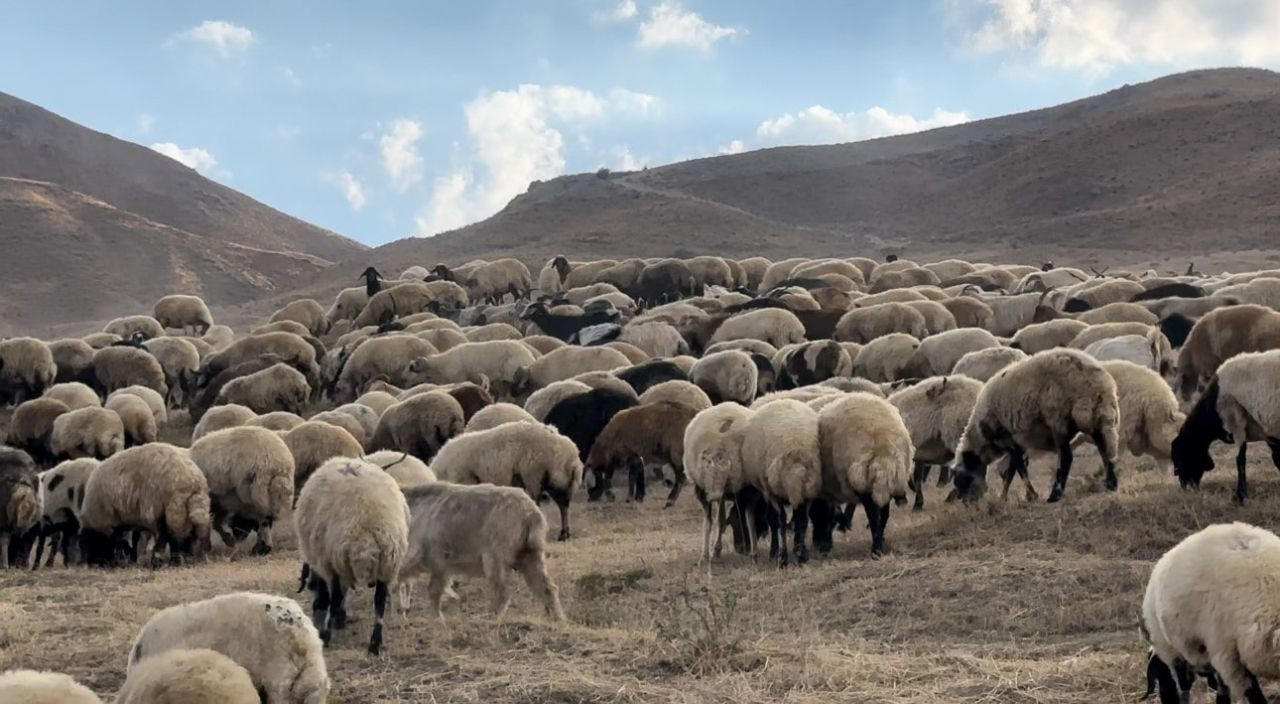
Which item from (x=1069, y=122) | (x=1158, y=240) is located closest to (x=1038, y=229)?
Answer: (x=1158, y=240)

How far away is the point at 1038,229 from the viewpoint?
6259 centimetres

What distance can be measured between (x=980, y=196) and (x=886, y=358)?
5319cm

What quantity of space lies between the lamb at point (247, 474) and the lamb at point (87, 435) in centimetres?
557

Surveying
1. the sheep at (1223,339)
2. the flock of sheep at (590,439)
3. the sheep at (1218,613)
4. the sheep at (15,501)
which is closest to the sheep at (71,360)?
the flock of sheep at (590,439)

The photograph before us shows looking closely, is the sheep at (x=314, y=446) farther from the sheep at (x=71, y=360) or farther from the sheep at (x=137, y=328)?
the sheep at (x=137, y=328)

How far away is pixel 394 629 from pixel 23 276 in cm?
6982

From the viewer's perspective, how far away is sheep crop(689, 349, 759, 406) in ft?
67.3

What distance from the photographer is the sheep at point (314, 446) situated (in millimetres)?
15828

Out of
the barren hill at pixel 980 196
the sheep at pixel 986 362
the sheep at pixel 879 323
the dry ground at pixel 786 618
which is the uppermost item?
the barren hill at pixel 980 196

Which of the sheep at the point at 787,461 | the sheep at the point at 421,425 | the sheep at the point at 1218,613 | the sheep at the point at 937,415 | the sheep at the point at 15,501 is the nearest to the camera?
the sheep at the point at 1218,613

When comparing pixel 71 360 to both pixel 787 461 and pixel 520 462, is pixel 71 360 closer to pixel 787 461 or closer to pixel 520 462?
pixel 520 462

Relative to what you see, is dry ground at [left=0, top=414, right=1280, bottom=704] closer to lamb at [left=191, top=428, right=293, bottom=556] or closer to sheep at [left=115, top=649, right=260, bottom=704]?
lamb at [left=191, top=428, right=293, bottom=556]

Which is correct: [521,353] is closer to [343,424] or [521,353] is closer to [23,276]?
[343,424]

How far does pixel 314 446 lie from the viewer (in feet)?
52.3
